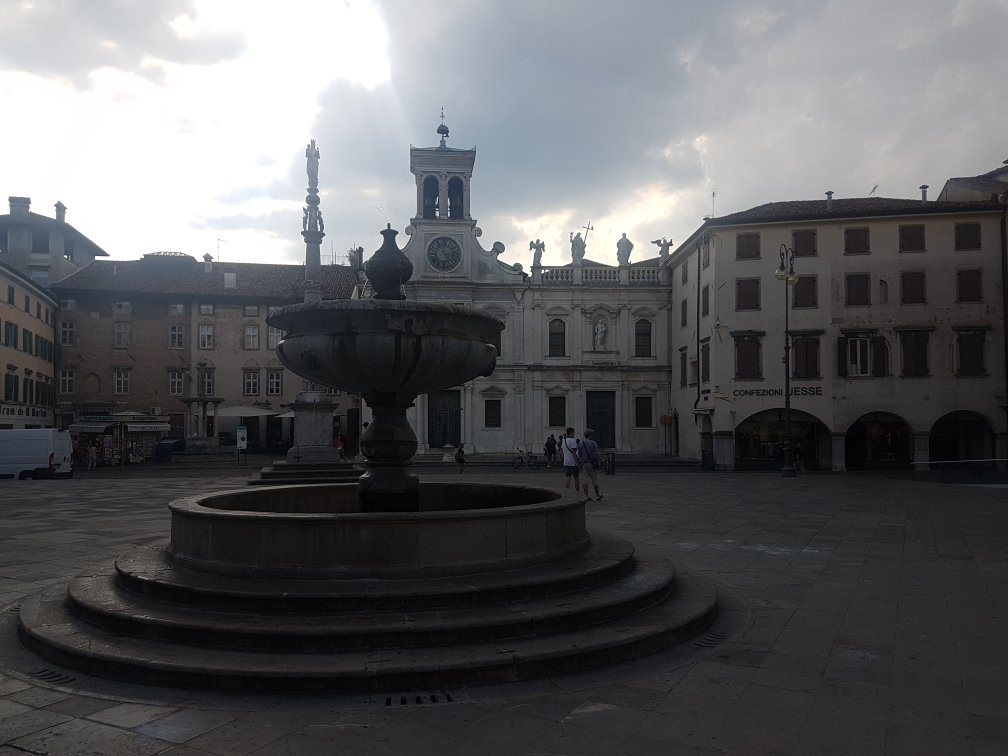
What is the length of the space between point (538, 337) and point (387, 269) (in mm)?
35342

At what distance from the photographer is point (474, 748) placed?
4.25 meters

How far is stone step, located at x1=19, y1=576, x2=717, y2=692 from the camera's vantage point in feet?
16.4

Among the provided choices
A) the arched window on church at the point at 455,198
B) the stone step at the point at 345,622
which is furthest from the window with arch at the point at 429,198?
the stone step at the point at 345,622

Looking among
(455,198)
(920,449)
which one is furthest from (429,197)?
(920,449)

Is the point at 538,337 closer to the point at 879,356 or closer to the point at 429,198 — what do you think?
the point at 429,198

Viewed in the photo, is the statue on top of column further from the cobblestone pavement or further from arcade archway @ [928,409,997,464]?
arcade archway @ [928,409,997,464]

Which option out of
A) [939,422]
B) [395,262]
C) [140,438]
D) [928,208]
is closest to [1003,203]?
[928,208]

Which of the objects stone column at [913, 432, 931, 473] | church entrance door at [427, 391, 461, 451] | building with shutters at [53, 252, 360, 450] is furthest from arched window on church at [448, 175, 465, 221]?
stone column at [913, 432, 931, 473]

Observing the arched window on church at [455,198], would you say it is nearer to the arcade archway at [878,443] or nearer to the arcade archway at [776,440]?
the arcade archway at [776,440]

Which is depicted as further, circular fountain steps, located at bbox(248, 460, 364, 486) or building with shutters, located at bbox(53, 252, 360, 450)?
building with shutters, located at bbox(53, 252, 360, 450)

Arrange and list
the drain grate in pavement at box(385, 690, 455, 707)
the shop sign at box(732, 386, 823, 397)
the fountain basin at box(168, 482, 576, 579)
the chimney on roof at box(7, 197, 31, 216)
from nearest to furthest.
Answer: the drain grate in pavement at box(385, 690, 455, 707)
the fountain basin at box(168, 482, 576, 579)
the shop sign at box(732, 386, 823, 397)
the chimney on roof at box(7, 197, 31, 216)

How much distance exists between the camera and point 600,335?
43781 mm

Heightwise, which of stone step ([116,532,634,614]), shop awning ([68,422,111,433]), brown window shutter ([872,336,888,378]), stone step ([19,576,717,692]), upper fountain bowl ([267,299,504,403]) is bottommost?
stone step ([19,576,717,692])

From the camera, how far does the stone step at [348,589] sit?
18.9ft
